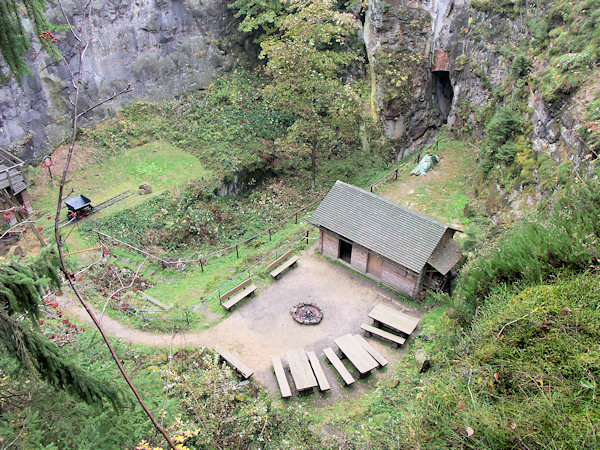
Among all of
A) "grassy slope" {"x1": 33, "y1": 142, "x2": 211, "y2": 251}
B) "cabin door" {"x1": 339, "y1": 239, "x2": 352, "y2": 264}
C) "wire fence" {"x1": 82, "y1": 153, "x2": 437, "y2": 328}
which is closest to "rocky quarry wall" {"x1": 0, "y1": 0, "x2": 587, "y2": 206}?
"grassy slope" {"x1": 33, "y1": 142, "x2": 211, "y2": 251}

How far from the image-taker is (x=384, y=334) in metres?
13.3

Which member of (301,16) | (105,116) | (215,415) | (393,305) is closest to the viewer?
(215,415)

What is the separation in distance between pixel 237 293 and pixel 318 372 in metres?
4.84

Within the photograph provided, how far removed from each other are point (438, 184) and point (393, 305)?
9098 millimetres

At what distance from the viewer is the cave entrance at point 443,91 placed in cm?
2725

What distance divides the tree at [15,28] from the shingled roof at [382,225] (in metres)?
11.8

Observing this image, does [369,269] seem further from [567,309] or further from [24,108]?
[24,108]

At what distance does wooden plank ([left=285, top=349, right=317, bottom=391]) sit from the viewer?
37.5 ft

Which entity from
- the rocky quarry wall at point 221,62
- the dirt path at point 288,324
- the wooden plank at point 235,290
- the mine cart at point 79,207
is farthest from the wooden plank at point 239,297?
the rocky quarry wall at point 221,62

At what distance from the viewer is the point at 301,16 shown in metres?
19.8

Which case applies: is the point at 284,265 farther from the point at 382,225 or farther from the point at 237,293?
the point at 382,225

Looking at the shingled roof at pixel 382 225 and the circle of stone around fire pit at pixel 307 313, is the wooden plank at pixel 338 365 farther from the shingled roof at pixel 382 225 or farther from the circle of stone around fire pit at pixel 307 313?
the shingled roof at pixel 382 225

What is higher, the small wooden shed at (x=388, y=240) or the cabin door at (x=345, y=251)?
the small wooden shed at (x=388, y=240)

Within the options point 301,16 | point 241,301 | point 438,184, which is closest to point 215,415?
point 241,301
